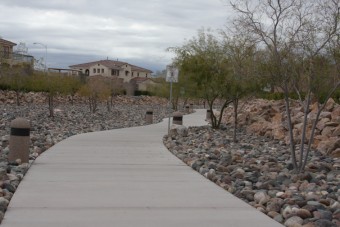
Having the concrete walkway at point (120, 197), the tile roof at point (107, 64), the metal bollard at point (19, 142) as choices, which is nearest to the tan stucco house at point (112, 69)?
the tile roof at point (107, 64)

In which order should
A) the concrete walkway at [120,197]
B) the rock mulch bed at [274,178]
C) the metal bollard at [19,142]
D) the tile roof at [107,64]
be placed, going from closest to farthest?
the concrete walkway at [120,197], the rock mulch bed at [274,178], the metal bollard at [19,142], the tile roof at [107,64]

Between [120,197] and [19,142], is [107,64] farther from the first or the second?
[120,197]

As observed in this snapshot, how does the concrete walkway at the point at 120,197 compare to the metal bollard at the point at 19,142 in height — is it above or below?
below

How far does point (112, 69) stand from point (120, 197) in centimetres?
10750

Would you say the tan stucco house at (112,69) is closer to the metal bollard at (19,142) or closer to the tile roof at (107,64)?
the tile roof at (107,64)

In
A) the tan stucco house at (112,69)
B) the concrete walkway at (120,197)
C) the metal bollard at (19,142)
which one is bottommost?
the concrete walkway at (120,197)

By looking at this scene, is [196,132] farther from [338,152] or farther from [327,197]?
[327,197]

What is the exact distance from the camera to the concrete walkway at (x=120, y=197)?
6.92 m

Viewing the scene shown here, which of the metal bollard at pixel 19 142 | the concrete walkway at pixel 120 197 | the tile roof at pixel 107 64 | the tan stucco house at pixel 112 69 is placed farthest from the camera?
the tile roof at pixel 107 64

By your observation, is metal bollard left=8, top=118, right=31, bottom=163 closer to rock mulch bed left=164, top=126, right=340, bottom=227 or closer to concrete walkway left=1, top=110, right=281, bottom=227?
concrete walkway left=1, top=110, right=281, bottom=227

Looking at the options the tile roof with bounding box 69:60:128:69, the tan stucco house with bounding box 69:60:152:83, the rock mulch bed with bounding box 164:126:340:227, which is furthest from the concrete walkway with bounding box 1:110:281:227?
the tile roof with bounding box 69:60:128:69

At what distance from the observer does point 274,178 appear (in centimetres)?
1052

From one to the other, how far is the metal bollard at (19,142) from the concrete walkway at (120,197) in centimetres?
36

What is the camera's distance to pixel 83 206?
298 inches
